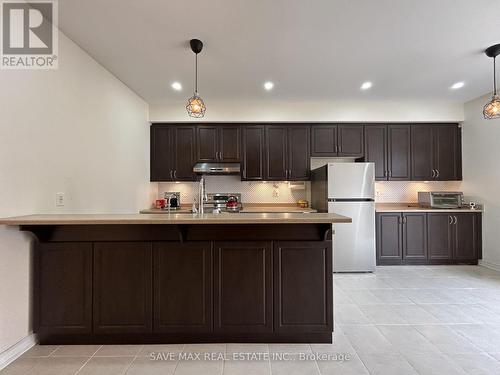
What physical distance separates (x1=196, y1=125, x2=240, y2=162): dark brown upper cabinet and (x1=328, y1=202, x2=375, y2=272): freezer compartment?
1.86 metres

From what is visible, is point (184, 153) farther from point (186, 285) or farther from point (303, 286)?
point (303, 286)

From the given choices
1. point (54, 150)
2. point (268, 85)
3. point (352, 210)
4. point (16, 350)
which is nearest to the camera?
point (16, 350)

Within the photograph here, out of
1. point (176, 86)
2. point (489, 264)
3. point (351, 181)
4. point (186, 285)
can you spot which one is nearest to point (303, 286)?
point (186, 285)

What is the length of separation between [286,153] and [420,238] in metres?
2.64

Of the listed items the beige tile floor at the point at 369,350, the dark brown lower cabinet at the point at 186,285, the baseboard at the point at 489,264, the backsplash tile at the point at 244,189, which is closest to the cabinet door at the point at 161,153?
the backsplash tile at the point at 244,189

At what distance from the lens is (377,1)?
2131 mm

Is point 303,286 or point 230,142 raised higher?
point 230,142

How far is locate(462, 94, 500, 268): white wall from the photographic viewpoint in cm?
417

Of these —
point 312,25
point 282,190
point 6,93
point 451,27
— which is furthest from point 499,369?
point 6,93

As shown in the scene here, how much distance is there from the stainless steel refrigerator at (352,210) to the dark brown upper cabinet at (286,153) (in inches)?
23.3

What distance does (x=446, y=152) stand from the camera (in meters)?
4.76

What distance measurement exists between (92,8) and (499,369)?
406 cm

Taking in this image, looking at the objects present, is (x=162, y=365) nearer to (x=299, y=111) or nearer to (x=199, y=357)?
(x=199, y=357)

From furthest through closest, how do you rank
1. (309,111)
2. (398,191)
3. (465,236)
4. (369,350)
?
(398,191) → (309,111) → (465,236) → (369,350)
